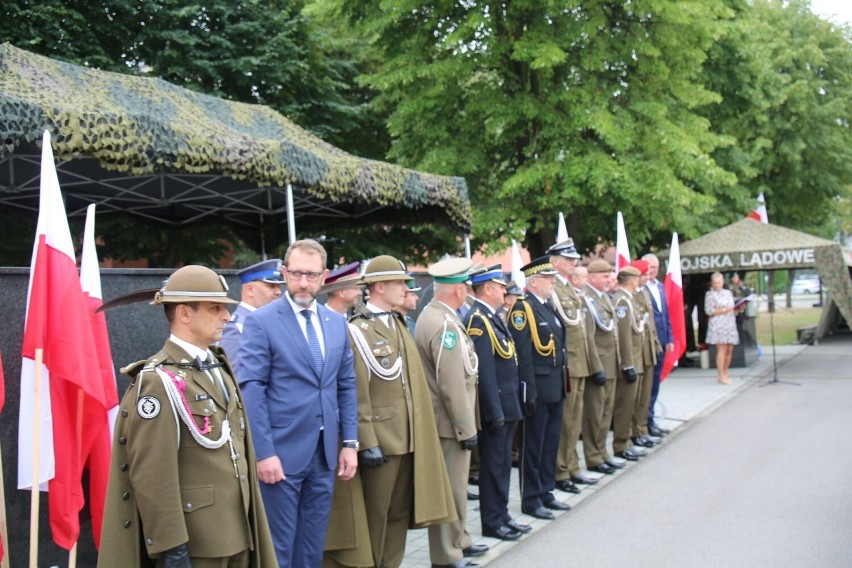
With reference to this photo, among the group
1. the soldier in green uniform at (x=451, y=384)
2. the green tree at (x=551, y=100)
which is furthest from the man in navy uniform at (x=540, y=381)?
the green tree at (x=551, y=100)

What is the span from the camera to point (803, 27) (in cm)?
2533

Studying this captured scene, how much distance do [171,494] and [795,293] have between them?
74005 millimetres

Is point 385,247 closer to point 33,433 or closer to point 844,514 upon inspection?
point 844,514

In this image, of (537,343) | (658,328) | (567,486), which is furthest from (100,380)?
(658,328)

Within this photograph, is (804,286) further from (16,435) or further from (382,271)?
(16,435)

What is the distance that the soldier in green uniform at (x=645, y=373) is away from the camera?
10.1 metres

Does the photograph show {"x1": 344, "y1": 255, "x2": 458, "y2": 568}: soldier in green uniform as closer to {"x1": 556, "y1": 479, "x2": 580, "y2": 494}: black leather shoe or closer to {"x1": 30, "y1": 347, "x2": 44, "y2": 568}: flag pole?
{"x1": 30, "y1": 347, "x2": 44, "y2": 568}: flag pole

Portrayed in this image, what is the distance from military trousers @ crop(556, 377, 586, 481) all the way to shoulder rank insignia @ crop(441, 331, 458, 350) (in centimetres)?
250

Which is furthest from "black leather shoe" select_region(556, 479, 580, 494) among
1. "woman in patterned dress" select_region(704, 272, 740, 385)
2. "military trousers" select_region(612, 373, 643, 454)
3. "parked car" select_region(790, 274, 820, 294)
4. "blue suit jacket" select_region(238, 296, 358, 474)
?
"parked car" select_region(790, 274, 820, 294)

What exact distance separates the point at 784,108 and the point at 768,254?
7399 millimetres

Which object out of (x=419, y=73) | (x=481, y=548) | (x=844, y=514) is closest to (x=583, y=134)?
(x=419, y=73)

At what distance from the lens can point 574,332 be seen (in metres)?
8.20

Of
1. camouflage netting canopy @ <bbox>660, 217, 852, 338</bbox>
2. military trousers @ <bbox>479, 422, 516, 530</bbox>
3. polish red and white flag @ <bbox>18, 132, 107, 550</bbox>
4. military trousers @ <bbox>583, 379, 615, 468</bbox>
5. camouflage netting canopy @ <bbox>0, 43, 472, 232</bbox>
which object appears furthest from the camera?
camouflage netting canopy @ <bbox>660, 217, 852, 338</bbox>

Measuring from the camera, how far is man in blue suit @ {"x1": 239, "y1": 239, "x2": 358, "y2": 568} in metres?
4.48
